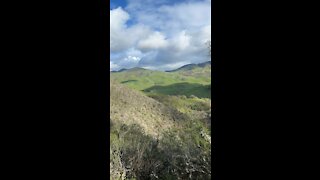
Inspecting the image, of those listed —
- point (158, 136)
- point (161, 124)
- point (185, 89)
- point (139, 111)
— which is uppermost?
point (185, 89)

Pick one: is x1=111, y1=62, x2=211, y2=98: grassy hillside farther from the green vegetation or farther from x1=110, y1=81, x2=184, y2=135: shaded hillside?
x1=110, y1=81, x2=184, y2=135: shaded hillside

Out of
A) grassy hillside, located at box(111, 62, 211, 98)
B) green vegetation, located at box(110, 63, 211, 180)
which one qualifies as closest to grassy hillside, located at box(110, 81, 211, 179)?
green vegetation, located at box(110, 63, 211, 180)

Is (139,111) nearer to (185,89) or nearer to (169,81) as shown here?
(169,81)

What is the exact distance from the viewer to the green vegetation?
383 cm

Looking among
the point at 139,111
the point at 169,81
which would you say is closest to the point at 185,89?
the point at 169,81

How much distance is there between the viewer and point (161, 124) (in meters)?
4.20

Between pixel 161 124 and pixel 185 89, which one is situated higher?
pixel 185 89

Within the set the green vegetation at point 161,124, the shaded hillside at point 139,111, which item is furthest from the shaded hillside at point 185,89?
the shaded hillside at point 139,111

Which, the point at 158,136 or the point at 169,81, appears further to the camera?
the point at 169,81

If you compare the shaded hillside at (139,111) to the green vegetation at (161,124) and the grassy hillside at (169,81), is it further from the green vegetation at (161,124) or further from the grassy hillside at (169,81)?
the grassy hillside at (169,81)

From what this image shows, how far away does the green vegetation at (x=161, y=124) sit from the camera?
12.6 feet

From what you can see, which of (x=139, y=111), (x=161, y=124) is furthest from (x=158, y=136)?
(x=139, y=111)
